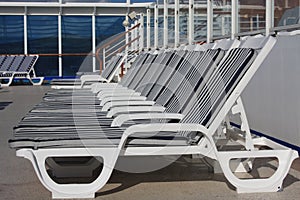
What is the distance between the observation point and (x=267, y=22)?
15.2ft

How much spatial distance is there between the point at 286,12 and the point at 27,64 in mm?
10665

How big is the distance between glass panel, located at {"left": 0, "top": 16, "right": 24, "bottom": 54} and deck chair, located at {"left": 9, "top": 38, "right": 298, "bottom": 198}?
13.8 m

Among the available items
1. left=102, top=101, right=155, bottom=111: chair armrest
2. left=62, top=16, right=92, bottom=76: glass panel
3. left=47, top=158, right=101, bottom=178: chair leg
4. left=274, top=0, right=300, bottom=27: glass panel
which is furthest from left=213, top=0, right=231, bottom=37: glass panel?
left=62, top=16, right=92, bottom=76: glass panel

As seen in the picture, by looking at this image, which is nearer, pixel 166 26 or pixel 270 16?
pixel 270 16

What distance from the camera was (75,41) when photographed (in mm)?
16594

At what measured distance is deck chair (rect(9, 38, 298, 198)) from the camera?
2.77 meters

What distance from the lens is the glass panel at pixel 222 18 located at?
5852 mm

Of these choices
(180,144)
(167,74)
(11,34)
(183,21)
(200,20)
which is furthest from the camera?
(11,34)

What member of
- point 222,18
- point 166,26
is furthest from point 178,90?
point 166,26

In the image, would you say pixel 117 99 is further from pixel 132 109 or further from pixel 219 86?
pixel 219 86

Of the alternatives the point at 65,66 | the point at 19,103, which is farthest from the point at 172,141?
the point at 65,66

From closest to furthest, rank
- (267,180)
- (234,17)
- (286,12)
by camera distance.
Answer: (267,180) → (286,12) → (234,17)

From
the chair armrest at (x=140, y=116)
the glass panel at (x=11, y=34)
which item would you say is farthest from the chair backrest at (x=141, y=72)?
the glass panel at (x=11, y=34)

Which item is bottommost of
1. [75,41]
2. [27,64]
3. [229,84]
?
[27,64]
